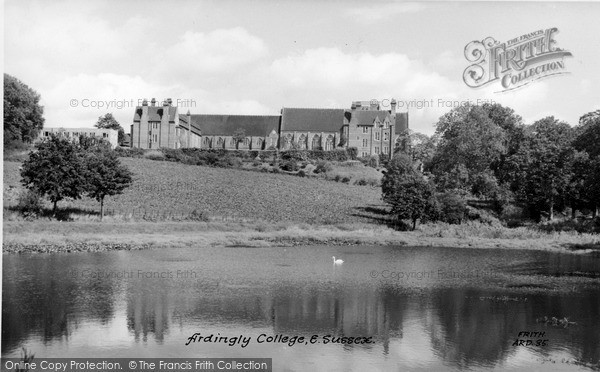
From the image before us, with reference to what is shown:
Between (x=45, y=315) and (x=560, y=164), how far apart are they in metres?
40.3

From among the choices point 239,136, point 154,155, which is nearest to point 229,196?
point 154,155

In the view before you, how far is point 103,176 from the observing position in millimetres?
39219

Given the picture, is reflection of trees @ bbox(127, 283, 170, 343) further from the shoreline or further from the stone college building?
the stone college building

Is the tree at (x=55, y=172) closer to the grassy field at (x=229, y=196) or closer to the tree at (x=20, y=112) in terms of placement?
the grassy field at (x=229, y=196)

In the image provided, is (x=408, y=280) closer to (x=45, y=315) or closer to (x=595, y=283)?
(x=595, y=283)

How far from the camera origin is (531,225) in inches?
1820

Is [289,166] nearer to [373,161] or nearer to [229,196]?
[373,161]

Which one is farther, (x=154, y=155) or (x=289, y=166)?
(x=289, y=166)

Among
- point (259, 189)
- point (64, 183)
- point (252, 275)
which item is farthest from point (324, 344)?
point (259, 189)

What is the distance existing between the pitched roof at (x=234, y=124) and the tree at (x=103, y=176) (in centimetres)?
4449

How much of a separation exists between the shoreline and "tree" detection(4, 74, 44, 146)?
53.0 ft

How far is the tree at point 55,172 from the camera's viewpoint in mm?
36625

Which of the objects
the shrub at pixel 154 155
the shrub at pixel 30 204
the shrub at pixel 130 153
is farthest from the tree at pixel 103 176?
the shrub at pixel 154 155

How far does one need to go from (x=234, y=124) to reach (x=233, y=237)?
169 ft
